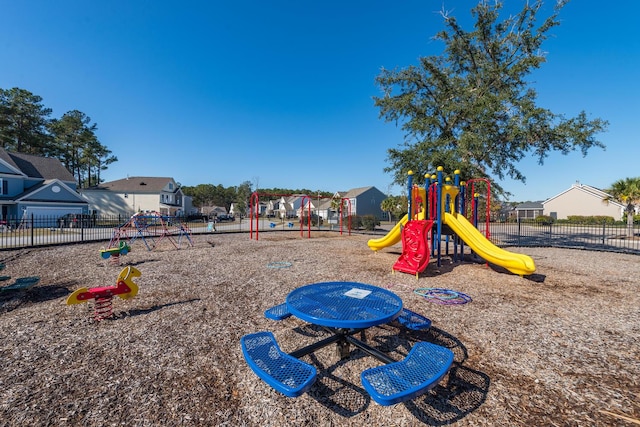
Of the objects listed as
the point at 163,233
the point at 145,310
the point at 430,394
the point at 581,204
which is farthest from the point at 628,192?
the point at 163,233

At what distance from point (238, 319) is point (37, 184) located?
40358 millimetres

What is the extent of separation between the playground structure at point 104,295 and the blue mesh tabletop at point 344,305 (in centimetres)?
334

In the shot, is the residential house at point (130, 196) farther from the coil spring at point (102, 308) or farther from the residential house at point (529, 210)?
the residential house at point (529, 210)

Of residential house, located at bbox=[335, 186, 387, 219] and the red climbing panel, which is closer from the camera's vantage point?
the red climbing panel

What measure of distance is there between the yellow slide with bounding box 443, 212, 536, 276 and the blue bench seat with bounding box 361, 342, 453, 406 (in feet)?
19.4

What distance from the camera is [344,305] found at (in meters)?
3.32

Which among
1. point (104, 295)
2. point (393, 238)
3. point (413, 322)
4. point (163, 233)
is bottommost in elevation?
point (413, 322)

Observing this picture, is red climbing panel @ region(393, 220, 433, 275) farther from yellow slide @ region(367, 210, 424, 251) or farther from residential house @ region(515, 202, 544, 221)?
residential house @ region(515, 202, 544, 221)

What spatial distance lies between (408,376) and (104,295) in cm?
485

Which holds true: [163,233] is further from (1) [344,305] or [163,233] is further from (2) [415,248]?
(1) [344,305]

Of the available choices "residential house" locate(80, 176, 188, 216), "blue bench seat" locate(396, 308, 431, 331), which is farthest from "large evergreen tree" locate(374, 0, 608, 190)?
"residential house" locate(80, 176, 188, 216)

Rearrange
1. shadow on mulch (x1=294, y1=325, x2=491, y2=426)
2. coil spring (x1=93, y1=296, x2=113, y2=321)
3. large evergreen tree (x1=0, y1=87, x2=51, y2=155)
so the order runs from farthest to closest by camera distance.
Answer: large evergreen tree (x1=0, y1=87, x2=51, y2=155) → coil spring (x1=93, y1=296, x2=113, y2=321) → shadow on mulch (x1=294, y1=325, x2=491, y2=426)

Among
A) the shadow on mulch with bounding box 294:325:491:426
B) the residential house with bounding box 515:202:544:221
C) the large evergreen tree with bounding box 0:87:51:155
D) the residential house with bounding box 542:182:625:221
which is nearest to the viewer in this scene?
the shadow on mulch with bounding box 294:325:491:426

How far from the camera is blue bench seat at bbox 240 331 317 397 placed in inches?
88.3
